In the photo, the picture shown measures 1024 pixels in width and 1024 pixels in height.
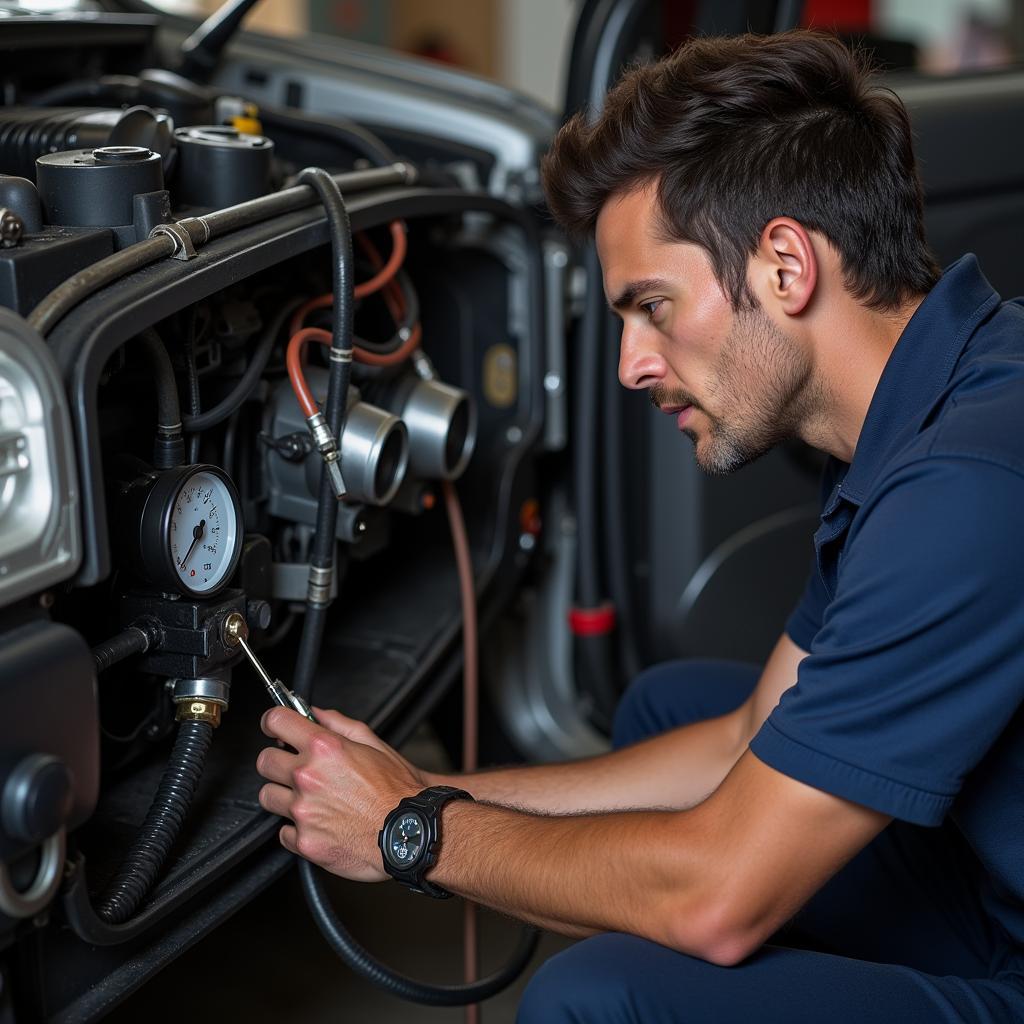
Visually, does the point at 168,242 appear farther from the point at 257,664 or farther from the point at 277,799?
the point at 277,799

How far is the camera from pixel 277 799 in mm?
1209

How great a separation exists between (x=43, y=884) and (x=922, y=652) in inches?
24.5

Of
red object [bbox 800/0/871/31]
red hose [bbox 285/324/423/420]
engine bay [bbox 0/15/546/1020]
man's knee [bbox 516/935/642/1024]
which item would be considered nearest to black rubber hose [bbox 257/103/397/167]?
engine bay [bbox 0/15/546/1020]

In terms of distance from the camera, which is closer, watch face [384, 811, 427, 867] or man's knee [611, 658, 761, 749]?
watch face [384, 811, 427, 867]

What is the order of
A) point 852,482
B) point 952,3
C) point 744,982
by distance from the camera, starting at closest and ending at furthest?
point 744,982, point 852,482, point 952,3

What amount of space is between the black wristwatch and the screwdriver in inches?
5.3

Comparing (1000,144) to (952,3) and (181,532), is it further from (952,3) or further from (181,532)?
(952,3)

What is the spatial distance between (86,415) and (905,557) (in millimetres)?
570

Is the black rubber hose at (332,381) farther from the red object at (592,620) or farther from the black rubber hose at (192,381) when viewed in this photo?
the red object at (592,620)

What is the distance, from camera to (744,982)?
107cm

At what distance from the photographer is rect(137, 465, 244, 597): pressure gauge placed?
108cm

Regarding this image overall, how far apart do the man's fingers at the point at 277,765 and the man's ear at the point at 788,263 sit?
59cm

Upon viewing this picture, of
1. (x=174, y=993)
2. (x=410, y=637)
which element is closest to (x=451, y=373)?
(x=410, y=637)

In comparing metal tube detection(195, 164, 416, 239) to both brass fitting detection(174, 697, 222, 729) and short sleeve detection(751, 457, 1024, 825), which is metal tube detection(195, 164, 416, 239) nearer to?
brass fitting detection(174, 697, 222, 729)
